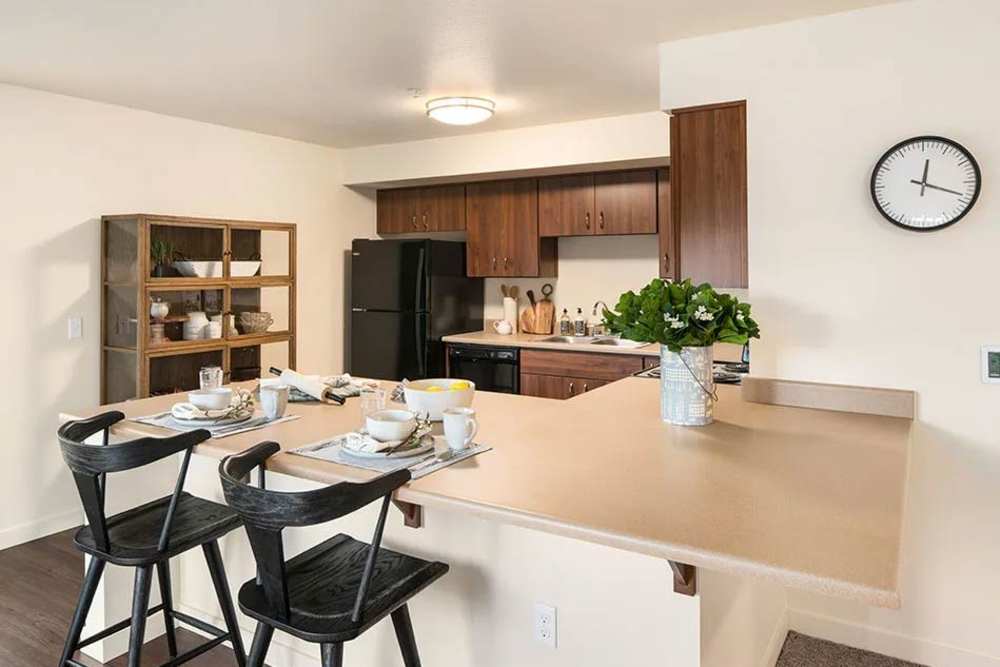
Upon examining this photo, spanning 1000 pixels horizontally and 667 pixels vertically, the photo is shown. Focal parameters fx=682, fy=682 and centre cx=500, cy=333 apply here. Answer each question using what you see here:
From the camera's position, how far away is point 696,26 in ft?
8.68

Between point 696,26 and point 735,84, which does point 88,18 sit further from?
point 735,84

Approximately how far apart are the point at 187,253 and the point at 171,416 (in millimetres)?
2057

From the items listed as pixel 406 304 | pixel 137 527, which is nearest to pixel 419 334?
pixel 406 304

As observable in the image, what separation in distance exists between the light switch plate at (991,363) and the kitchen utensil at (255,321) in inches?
146

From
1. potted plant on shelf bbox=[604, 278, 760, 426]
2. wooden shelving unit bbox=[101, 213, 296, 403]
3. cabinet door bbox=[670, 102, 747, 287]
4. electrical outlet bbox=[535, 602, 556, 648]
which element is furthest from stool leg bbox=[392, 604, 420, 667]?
wooden shelving unit bbox=[101, 213, 296, 403]

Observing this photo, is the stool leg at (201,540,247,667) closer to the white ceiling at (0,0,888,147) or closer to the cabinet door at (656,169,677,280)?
the white ceiling at (0,0,888,147)

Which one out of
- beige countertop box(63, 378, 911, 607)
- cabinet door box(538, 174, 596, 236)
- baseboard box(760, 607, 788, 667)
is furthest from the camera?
cabinet door box(538, 174, 596, 236)

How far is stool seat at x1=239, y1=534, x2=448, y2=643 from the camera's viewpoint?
4.76 ft

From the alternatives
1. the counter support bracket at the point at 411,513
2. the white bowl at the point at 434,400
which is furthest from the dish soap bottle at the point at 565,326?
the counter support bracket at the point at 411,513

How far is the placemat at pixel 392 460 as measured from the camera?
163 cm

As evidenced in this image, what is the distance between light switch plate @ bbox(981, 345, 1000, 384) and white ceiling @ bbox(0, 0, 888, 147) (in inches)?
49.2

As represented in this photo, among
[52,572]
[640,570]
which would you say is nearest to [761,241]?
[640,570]

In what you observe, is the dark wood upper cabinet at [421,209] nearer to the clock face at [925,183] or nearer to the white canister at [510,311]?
the white canister at [510,311]

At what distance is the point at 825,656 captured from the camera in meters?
2.46
